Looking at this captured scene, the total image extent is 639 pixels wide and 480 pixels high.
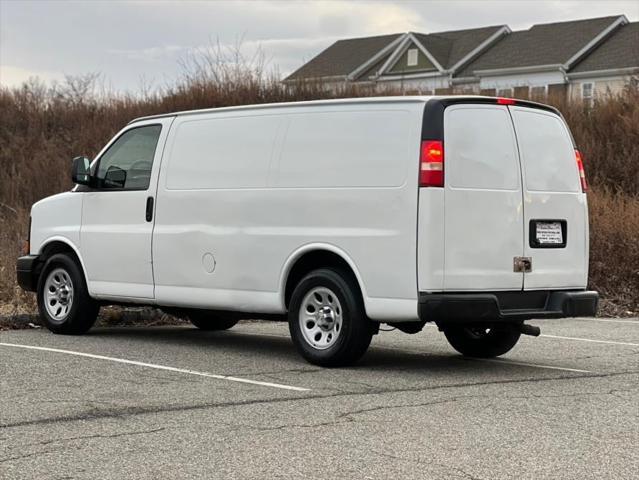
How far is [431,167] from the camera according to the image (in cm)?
891

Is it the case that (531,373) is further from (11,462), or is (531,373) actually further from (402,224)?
(11,462)

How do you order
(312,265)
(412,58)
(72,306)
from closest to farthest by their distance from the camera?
(312,265) < (72,306) < (412,58)

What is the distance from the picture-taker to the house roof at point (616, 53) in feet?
184

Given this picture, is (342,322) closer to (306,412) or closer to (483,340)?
(483,340)

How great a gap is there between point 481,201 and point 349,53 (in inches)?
2399

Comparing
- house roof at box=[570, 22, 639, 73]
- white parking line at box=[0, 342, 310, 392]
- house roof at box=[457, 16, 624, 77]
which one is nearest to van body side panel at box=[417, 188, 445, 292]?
white parking line at box=[0, 342, 310, 392]

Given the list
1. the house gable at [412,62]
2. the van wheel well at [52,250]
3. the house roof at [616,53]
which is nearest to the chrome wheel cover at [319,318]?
the van wheel well at [52,250]

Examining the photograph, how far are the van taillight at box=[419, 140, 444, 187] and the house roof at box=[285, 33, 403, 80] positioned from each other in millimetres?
56465

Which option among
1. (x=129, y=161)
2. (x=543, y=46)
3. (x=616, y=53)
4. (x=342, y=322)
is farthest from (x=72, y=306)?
(x=543, y=46)

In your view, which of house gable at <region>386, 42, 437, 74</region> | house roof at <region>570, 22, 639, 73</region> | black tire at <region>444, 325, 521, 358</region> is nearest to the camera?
black tire at <region>444, 325, 521, 358</region>

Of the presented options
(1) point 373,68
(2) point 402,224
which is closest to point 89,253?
(2) point 402,224

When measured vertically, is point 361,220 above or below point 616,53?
below

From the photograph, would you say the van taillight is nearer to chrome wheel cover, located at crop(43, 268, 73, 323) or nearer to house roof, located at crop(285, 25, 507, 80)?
chrome wheel cover, located at crop(43, 268, 73, 323)

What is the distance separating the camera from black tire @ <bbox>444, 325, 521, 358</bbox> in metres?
10.5
